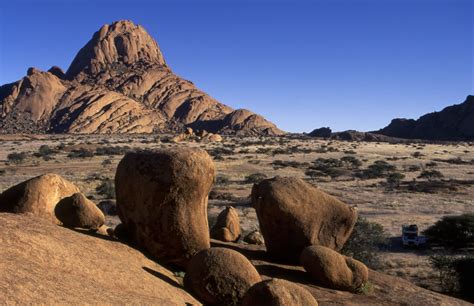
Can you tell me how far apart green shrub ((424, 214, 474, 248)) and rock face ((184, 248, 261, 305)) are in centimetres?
1455

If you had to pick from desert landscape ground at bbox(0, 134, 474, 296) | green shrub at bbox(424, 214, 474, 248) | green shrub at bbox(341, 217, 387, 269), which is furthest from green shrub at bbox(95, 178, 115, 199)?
green shrub at bbox(424, 214, 474, 248)

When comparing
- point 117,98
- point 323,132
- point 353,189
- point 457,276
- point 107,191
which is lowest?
point 457,276

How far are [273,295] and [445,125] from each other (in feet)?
472

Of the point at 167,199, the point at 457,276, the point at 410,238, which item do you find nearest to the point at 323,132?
the point at 410,238

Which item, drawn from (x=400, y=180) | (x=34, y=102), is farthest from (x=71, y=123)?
(x=400, y=180)

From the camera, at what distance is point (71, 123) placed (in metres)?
121

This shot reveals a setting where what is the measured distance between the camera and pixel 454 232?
67.9 feet

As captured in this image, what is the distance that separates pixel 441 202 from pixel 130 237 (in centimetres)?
2508

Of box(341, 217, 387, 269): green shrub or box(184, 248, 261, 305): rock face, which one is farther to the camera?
box(341, 217, 387, 269): green shrub

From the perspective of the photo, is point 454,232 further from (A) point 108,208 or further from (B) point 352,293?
(A) point 108,208

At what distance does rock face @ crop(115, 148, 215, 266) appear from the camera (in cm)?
1051

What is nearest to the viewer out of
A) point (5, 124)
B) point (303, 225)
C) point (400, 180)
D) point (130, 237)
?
point (130, 237)

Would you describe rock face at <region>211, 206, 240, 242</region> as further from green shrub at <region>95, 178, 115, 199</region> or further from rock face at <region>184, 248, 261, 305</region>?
green shrub at <region>95, 178, 115, 199</region>

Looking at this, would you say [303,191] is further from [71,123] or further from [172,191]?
[71,123]
